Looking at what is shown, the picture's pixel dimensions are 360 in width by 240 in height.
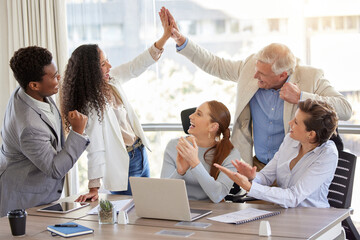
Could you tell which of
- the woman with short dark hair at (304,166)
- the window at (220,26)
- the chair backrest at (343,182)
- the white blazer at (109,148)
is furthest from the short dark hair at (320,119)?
the window at (220,26)

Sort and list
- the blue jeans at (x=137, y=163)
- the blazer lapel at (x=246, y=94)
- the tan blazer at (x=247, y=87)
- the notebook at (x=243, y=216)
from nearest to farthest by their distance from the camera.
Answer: the notebook at (x=243, y=216) → the tan blazer at (x=247, y=87) → the blazer lapel at (x=246, y=94) → the blue jeans at (x=137, y=163)

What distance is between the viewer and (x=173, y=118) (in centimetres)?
513

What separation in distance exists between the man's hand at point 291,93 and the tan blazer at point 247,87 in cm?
4

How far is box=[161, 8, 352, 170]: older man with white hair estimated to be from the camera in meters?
3.42

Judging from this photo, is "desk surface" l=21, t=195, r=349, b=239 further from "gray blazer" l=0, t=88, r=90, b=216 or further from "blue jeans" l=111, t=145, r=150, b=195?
"blue jeans" l=111, t=145, r=150, b=195

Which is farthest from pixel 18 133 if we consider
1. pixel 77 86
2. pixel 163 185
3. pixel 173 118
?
pixel 173 118

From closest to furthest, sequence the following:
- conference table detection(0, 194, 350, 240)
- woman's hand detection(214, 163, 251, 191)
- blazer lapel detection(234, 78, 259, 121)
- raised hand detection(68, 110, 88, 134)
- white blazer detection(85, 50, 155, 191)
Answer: conference table detection(0, 194, 350, 240) → woman's hand detection(214, 163, 251, 191) → raised hand detection(68, 110, 88, 134) → white blazer detection(85, 50, 155, 191) → blazer lapel detection(234, 78, 259, 121)

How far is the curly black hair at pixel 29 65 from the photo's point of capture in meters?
3.00

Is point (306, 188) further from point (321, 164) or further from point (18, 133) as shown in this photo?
point (18, 133)

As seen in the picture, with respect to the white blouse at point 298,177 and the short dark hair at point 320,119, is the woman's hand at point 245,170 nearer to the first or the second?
the white blouse at point 298,177

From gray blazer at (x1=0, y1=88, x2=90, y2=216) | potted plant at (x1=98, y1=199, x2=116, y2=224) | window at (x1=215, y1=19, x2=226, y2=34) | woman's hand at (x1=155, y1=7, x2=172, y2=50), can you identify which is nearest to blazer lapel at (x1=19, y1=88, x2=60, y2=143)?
gray blazer at (x1=0, y1=88, x2=90, y2=216)

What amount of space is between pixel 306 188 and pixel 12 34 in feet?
11.5

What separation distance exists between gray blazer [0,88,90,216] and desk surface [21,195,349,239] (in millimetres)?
148

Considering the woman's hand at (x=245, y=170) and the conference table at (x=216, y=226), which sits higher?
the woman's hand at (x=245, y=170)
